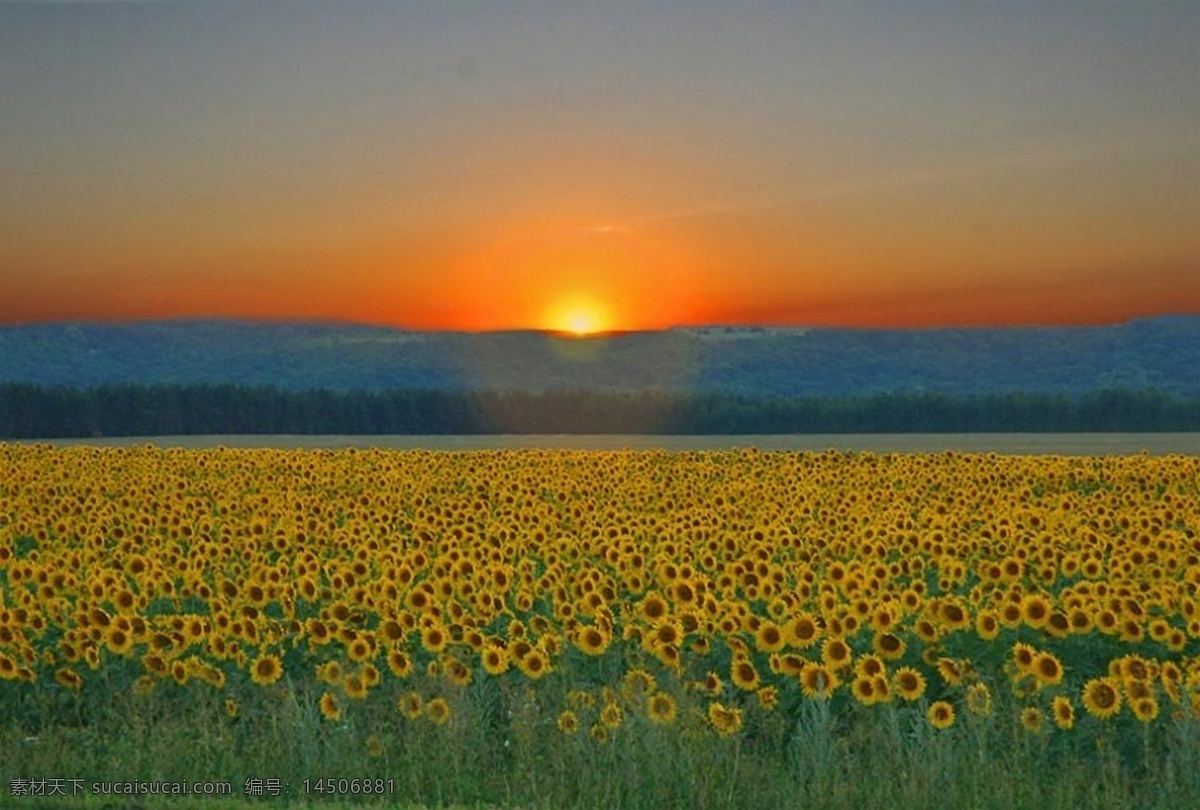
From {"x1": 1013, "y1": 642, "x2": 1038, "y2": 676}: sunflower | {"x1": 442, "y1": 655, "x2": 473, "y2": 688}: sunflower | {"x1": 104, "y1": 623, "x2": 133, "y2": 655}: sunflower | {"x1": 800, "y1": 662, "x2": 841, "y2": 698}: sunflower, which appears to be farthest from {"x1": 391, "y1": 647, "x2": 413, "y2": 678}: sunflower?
{"x1": 1013, "y1": 642, "x2": 1038, "y2": 676}: sunflower

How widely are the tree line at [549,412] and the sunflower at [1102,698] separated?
69384 mm

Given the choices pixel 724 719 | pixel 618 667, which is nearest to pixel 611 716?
pixel 724 719

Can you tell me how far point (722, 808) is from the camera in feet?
37.6

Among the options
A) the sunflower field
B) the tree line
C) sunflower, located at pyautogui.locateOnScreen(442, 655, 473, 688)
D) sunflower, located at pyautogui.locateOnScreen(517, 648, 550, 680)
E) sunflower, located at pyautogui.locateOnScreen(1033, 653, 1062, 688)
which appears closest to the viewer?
the sunflower field

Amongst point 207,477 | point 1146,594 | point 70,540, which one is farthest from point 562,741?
point 207,477

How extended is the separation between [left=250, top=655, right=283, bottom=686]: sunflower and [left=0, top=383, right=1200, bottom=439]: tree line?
229 feet

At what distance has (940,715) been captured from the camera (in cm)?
1252

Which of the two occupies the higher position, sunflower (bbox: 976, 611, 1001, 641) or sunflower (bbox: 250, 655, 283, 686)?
sunflower (bbox: 976, 611, 1001, 641)

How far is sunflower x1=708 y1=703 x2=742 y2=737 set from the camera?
1243 centimetres

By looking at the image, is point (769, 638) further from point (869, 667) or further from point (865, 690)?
point (865, 690)

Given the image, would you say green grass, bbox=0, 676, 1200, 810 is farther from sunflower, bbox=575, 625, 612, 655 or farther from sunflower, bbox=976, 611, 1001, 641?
sunflower, bbox=976, 611, 1001, 641

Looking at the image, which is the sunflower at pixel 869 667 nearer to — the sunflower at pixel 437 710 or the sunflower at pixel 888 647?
the sunflower at pixel 888 647

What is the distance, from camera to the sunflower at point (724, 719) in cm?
1243

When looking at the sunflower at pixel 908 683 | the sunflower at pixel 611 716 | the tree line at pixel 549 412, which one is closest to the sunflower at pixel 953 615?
the sunflower at pixel 908 683
